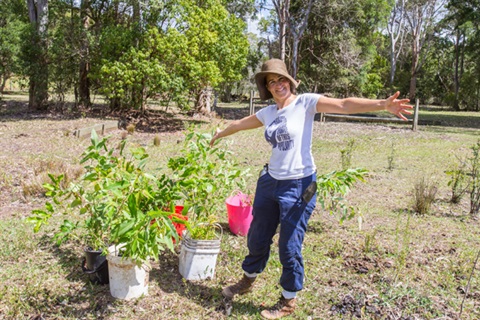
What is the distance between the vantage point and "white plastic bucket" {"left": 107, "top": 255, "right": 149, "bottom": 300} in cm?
309

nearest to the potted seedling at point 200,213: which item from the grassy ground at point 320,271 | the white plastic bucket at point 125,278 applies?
the grassy ground at point 320,271

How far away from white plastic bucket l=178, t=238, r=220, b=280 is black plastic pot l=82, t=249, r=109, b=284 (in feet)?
2.13

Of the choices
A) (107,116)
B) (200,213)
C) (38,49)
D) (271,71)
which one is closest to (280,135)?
(271,71)

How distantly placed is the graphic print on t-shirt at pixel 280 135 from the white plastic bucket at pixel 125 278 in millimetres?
1383

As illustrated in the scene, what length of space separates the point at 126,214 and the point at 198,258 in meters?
1.04

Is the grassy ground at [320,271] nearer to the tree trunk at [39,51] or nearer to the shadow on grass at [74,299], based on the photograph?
the shadow on grass at [74,299]

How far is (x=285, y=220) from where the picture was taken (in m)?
2.85

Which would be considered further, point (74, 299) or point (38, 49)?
point (38, 49)

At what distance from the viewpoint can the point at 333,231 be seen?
480cm

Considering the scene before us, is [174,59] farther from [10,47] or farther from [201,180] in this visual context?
[201,180]

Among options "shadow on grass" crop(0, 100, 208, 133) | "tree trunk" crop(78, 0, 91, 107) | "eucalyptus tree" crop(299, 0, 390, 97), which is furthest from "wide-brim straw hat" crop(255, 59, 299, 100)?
"eucalyptus tree" crop(299, 0, 390, 97)

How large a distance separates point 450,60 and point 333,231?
44.4 m

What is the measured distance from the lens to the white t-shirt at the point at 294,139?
2863 mm

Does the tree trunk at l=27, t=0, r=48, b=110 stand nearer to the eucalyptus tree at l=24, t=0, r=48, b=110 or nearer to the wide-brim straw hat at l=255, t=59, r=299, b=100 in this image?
the eucalyptus tree at l=24, t=0, r=48, b=110
